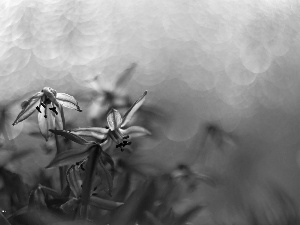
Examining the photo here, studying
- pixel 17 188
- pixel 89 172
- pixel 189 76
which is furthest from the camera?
pixel 189 76

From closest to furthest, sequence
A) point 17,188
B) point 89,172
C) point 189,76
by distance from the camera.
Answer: point 89,172
point 17,188
point 189,76

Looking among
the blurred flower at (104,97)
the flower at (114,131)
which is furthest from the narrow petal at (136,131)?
A: the blurred flower at (104,97)

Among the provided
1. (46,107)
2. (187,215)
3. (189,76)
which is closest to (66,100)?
(46,107)

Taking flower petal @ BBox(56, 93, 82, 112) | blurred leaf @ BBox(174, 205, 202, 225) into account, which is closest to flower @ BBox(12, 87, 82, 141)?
flower petal @ BBox(56, 93, 82, 112)

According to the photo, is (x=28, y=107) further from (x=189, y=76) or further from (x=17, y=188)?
(x=189, y=76)

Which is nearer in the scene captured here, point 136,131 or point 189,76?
point 136,131

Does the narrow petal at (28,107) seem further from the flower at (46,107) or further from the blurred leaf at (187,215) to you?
the blurred leaf at (187,215)

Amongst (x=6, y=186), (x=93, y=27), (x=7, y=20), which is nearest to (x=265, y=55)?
(x=93, y=27)
